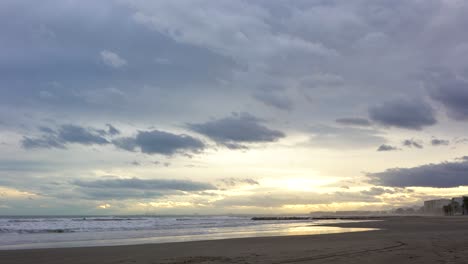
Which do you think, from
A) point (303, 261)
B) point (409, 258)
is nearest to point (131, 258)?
point (303, 261)

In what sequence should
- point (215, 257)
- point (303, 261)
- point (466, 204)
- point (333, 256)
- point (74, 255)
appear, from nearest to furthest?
1. point (303, 261)
2. point (333, 256)
3. point (215, 257)
4. point (74, 255)
5. point (466, 204)

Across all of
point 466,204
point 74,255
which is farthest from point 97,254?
point 466,204

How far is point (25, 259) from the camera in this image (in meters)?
19.6

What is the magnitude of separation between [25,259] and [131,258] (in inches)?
212

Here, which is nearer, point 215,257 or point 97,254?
point 215,257

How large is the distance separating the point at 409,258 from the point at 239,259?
7.14 m

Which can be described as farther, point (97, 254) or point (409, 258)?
point (97, 254)

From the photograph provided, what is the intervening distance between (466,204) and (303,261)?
147m

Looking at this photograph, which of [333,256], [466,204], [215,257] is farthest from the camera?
[466,204]

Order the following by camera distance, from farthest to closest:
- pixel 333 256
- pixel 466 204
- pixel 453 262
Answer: pixel 466 204, pixel 333 256, pixel 453 262

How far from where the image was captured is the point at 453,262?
48.3 ft

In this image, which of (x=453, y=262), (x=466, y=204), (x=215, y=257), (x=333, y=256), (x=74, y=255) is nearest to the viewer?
(x=453, y=262)

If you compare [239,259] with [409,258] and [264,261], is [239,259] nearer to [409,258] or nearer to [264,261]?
[264,261]

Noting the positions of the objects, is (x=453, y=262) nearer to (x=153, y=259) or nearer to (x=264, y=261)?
(x=264, y=261)
